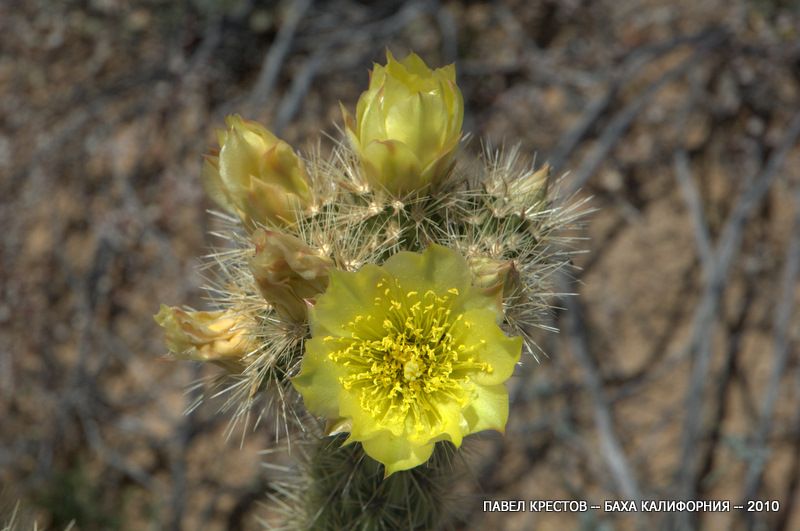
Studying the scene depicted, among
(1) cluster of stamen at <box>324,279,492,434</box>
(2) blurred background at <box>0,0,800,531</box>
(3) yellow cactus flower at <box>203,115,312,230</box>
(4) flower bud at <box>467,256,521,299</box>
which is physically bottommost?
(2) blurred background at <box>0,0,800,531</box>

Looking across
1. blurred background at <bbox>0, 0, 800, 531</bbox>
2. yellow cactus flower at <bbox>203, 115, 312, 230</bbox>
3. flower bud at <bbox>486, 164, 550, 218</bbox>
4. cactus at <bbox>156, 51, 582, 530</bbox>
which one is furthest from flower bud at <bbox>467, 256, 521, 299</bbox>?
blurred background at <bbox>0, 0, 800, 531</bbox>

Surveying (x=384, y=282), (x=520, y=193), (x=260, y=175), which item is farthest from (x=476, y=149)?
(x=384, y=282)

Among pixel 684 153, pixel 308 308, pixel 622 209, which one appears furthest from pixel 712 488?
pixel 308 308

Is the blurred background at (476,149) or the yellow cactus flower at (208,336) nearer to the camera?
the yellow cactus flower at (208,336)

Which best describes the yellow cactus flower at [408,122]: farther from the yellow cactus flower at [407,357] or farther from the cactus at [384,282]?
the yellow cactus flower at [407,357]

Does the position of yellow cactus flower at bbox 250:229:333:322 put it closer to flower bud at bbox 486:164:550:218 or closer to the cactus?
the cactus

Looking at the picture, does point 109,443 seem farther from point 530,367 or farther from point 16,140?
point 530,367

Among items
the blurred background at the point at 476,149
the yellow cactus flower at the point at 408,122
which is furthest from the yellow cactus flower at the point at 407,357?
the blurred background at the point at 476,149

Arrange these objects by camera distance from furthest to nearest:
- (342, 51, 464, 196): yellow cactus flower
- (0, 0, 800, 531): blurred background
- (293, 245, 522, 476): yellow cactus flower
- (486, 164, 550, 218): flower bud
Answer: (0, 0, 800, 531): blurred background, (486, 164, 550, 218): flower bud, (342, 51, 464, 196): yellow cactus flower, (293, 245, 522, 476): yellow cactus flower
